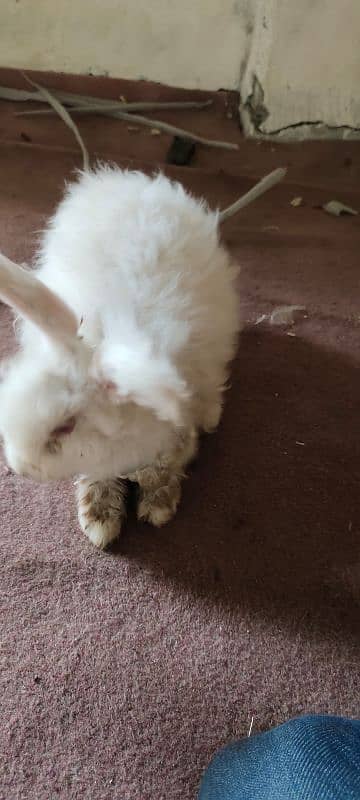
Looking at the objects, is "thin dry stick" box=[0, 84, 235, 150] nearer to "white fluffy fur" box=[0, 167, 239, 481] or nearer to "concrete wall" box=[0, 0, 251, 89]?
"concrete wall" box=[0, 0, 251, 89]

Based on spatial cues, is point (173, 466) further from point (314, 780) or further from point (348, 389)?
point (314, 780)

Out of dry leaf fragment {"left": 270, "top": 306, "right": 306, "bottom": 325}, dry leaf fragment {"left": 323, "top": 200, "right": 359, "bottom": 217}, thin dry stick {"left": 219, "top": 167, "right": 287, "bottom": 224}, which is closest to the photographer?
dry leaf fragment {"left": 270, "top": 306, "right": 306, "bottom": 325}

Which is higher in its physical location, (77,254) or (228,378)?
(77,254)

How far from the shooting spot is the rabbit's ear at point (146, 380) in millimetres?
891

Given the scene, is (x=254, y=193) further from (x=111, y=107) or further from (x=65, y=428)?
(x=65, y=428)

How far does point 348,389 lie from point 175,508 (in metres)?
0.63

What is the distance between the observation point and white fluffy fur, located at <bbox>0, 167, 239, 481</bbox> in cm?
102

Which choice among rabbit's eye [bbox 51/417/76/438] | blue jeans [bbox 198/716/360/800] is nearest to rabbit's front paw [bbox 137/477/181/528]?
rabbit's eye [bbox 51/417/76/438]

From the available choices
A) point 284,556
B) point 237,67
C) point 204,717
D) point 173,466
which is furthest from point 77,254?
point 237,67

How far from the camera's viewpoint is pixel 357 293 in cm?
195

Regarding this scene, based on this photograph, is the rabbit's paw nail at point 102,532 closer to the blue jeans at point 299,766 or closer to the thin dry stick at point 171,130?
the blue jeans at point 299,766

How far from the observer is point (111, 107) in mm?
2430

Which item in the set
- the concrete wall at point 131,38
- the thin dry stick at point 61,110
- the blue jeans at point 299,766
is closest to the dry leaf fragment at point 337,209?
the concrete wall at point 131,38

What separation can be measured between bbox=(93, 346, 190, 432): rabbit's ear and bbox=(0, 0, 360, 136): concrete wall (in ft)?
6.14
